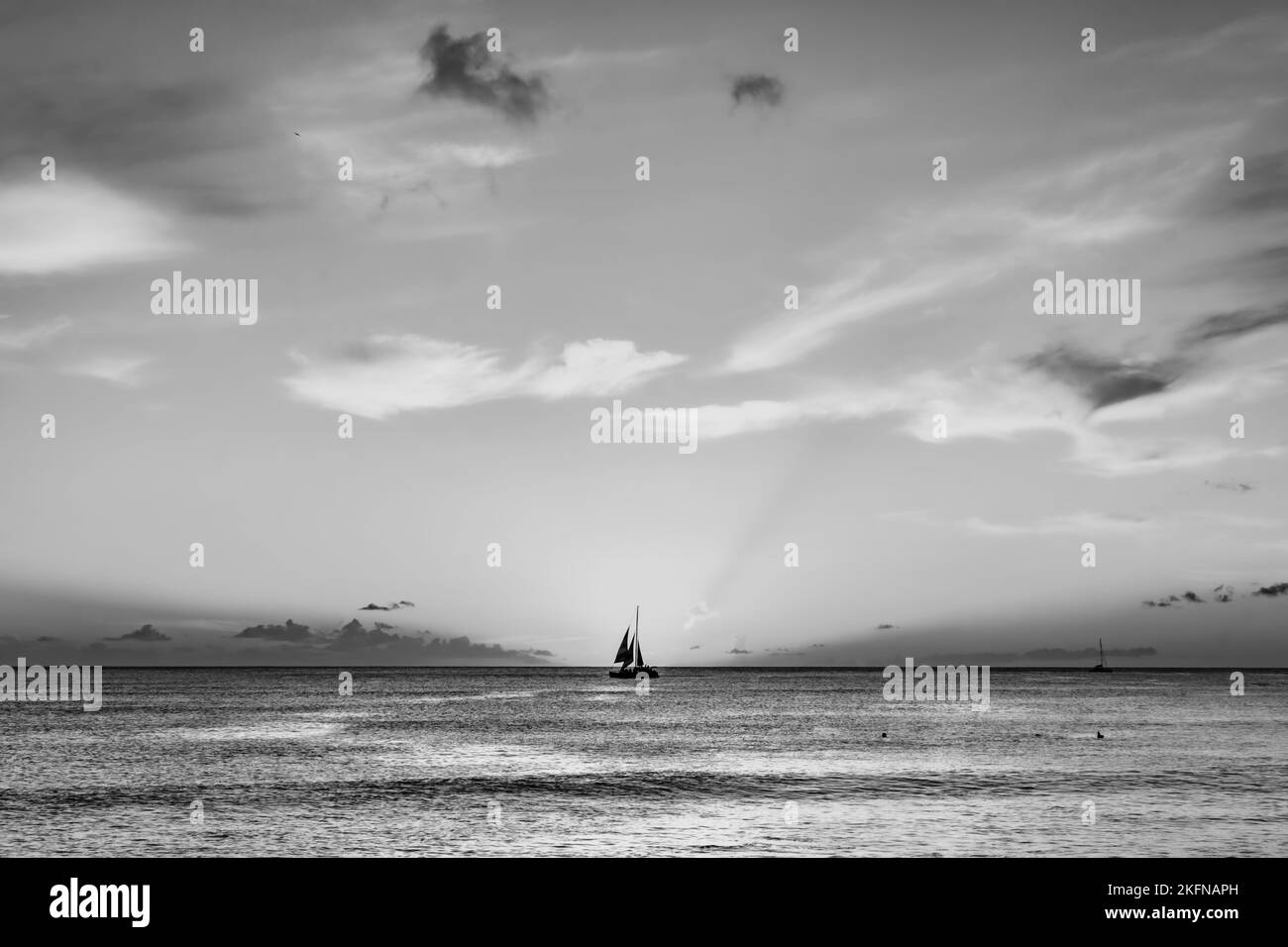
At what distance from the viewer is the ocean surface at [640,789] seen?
4369 cm

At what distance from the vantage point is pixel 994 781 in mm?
64500

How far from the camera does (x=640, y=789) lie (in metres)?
61.9

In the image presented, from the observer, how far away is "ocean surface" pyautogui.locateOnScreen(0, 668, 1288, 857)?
1720 inches

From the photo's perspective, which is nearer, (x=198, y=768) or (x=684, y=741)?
(x=198, y=768)

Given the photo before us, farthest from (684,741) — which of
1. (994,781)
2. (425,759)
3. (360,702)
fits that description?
(360,702)

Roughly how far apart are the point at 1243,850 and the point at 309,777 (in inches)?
1979

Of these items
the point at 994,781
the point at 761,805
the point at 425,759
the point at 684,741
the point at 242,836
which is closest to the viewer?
the point at 242,836
